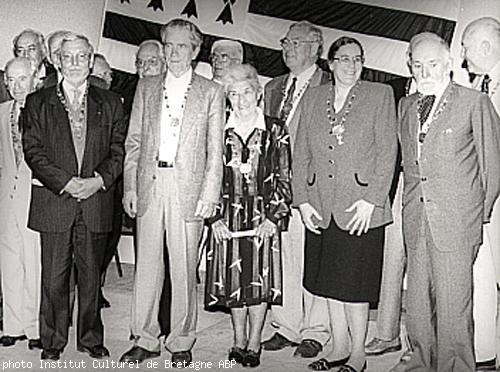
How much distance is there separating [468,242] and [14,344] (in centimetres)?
196

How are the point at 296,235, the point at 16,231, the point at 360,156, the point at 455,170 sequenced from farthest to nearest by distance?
the point at 16,231 < the point at 296,235 < the point at 360,156 < the point at 455,170

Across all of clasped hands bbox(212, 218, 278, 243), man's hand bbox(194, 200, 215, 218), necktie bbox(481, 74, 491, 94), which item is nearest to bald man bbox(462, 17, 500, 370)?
necktie bbox(481, 74, 491, 94)

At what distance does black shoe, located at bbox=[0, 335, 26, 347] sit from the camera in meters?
3.90

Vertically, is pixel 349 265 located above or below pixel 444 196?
below

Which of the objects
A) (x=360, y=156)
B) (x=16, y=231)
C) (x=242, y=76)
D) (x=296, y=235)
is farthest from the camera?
(x=16, y=231)

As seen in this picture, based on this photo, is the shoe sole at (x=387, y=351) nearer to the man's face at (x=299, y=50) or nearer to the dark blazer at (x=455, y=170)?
the dark blazer at (x=455, y=170)

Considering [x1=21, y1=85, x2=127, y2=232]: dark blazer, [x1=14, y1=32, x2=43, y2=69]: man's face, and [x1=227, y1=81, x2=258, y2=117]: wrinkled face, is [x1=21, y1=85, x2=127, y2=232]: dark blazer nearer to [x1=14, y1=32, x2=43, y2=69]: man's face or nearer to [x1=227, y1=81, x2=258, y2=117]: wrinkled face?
[x1=14, y1=32, x2=43, y2=69]: man's face

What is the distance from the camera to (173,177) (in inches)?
144

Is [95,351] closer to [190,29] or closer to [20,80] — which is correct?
[20,80]

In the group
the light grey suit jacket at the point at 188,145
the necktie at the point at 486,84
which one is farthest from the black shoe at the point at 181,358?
the necktie at the point at 486,84

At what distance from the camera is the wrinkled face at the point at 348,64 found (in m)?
3.58

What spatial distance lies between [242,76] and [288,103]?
255mm

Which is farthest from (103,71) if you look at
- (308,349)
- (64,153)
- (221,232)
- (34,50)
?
(308,349)

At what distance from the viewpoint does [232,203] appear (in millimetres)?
3643
